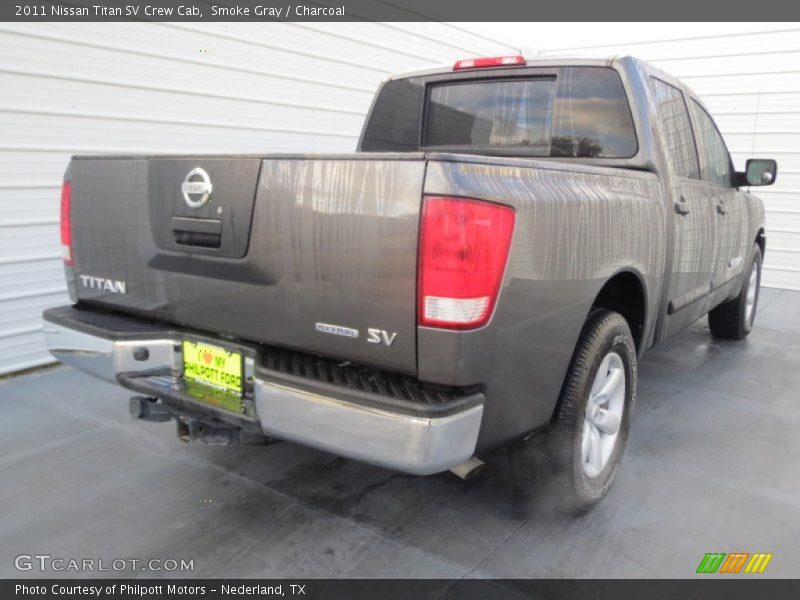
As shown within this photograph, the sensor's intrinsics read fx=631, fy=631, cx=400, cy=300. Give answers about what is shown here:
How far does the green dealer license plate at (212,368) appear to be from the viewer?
2.25 meters

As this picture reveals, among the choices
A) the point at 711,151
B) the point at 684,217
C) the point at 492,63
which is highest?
the point at 492,63

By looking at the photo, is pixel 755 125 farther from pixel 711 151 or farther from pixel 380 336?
pixel 380 336

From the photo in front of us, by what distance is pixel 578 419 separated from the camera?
2453mm

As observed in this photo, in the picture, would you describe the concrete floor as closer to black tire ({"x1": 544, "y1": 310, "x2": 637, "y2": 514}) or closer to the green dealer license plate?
black tire ({"x1": 544, "y1": 310, "x2": 637, "y2": 514})

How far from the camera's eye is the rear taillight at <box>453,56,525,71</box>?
3301 mm

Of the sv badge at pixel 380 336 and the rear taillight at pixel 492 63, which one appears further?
the rear taillight at pixel 492 63

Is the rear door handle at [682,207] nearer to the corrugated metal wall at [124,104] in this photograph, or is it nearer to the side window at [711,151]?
the side window at [711,151]

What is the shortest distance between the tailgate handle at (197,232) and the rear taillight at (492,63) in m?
1.84

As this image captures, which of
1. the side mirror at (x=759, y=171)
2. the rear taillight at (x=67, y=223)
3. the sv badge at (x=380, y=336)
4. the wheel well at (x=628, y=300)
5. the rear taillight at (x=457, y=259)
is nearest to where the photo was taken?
the rear taillight at (x=457, y=259)

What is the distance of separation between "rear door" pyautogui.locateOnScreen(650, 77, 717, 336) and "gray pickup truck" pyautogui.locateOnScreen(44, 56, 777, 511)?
5 cm

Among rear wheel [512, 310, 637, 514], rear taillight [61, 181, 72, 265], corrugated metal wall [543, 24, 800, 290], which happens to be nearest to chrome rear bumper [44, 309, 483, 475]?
rear wheel [512, 310, 637, 514]

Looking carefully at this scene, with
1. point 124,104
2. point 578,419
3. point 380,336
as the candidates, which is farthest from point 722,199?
point 124,104

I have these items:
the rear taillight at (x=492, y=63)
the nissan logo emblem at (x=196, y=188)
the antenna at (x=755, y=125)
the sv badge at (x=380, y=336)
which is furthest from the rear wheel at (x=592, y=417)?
the antenna at (x=755, y=125)

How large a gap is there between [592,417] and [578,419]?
0.95 feet
